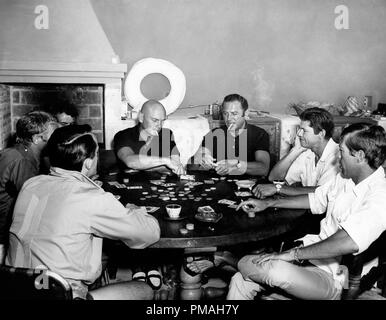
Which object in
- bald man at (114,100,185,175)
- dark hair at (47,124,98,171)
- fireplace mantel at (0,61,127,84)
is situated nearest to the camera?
dark hair at (47,124,98,171)

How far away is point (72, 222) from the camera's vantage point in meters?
1.94

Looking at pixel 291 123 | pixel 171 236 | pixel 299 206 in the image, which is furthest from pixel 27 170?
pixel 291 123

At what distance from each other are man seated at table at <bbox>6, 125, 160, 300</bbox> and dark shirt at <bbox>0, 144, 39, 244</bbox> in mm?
912

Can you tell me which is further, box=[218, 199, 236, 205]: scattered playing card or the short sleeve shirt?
the short sleeve shirt

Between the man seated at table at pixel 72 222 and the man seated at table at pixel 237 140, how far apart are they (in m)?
1.94

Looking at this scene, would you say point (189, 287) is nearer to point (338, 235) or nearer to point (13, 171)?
point (338, 235)

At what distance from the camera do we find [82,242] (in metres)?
2.00

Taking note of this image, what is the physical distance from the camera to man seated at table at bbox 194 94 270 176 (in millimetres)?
4047

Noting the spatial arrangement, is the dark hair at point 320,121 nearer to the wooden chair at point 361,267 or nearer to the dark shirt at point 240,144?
the dark shirt at point 240,144

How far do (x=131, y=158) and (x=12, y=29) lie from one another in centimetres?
238

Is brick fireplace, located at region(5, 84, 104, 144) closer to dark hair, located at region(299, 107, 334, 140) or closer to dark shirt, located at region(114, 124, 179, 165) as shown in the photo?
dark shirt, located at region(114, 124, 179, 165)

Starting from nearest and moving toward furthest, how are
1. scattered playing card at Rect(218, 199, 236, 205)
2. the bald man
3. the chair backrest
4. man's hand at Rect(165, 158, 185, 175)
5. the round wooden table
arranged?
the chair backrest, the round wooden table, scattered playing card at Rect(218, 199, 236, 205), man's hand at Rect(165, 158, 185, 175), the bald man

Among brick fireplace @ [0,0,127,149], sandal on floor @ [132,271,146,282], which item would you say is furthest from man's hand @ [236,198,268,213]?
brick fireplace @ [0,0,127,149]
